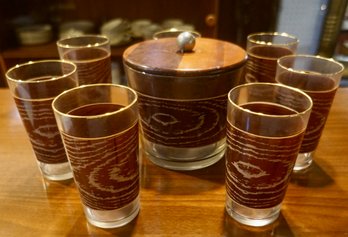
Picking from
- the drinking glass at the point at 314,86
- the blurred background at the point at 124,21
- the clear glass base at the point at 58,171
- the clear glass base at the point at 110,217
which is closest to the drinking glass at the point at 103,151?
the clear glass base at the point at 110,217

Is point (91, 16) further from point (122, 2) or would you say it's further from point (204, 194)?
point (204, 194)

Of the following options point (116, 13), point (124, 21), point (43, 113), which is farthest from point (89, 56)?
point (116, 13)

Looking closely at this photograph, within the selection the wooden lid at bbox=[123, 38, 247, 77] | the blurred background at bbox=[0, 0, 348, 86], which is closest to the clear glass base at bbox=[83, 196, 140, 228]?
the wooden lid at bbox=[123, 38, 247, 77]

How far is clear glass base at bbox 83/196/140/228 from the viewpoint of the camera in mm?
491

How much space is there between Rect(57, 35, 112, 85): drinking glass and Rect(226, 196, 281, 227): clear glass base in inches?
14.9

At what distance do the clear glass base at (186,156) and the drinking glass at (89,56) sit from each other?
7.3 inches

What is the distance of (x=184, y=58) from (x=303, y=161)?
28 cm

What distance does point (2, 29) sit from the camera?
5.66ft

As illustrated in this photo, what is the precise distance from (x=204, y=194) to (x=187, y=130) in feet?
0.36

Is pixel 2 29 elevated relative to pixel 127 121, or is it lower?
lower

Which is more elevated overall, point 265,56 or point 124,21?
point 265,56

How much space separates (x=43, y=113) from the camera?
1.78 ft

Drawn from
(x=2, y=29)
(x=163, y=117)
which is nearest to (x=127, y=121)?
(x=163, y=117)

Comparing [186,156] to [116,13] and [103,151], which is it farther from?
[116,13]
